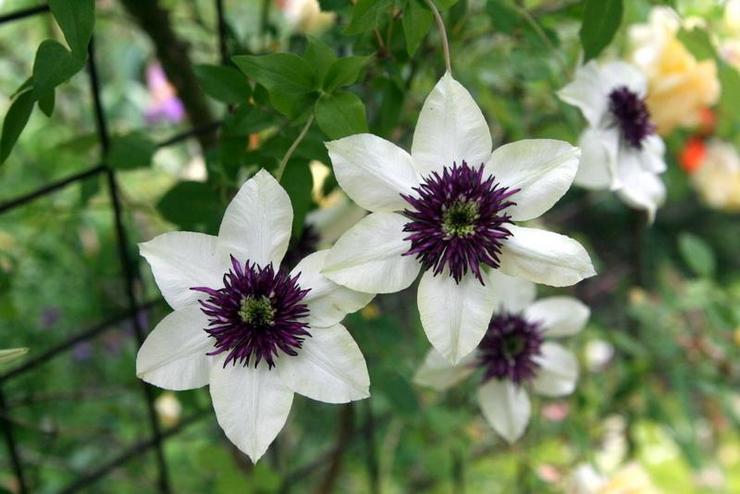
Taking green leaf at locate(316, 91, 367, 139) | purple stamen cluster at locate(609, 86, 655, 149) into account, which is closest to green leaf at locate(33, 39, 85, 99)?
green leaf at locate(316, 91, 367, 139)

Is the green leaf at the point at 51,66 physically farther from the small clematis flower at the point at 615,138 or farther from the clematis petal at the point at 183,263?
the small clematis flower at the point at 615,138

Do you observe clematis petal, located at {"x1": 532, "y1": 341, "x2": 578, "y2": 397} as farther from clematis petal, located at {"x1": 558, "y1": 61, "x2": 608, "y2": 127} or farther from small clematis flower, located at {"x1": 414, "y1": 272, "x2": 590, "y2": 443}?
clematis petal, located at {"x1": 558, "y1": 61, "x2": 608, "y2": 127}

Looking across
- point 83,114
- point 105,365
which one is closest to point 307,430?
point 105,365

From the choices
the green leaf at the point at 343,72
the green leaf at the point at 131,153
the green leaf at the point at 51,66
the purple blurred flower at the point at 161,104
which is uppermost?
the green leaf at the point at 51,66

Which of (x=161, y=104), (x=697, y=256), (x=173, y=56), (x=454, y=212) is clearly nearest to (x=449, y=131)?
(x=454, y=212)

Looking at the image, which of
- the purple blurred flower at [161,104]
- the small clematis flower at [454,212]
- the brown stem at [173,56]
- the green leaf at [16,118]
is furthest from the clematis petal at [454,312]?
the purple blurred flower at [161,104]

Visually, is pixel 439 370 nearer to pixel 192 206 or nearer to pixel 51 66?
pixel 192 206

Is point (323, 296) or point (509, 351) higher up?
point (323, 296)
